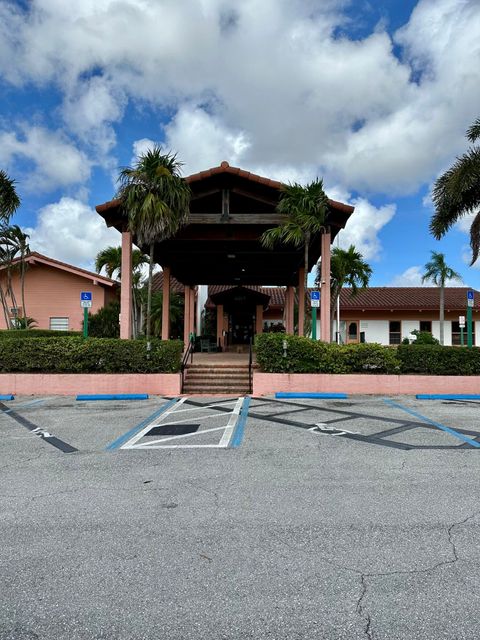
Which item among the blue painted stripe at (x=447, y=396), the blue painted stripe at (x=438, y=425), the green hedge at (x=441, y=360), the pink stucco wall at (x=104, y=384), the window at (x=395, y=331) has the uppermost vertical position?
the window at (x=395, y=331)

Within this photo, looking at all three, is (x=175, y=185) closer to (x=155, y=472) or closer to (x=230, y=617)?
(x=155, y=472)

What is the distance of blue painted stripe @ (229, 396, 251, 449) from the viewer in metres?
6.98

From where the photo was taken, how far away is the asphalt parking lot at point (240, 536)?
2.54m

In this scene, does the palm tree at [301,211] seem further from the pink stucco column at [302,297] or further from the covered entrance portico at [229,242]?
the pink stucco column at [302,297]

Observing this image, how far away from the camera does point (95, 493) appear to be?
4676mm

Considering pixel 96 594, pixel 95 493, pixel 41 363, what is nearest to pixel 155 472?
pixel 95 493

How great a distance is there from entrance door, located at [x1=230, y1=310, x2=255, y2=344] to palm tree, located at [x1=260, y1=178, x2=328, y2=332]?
1421 cm

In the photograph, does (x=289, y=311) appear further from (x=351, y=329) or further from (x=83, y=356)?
(x=83, y=356)

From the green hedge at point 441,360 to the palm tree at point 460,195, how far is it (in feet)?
14.1

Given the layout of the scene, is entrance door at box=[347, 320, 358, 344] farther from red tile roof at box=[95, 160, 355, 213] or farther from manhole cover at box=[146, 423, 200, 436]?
manhole cover at box=[146, 423, 200, 436]

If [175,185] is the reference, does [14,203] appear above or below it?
above

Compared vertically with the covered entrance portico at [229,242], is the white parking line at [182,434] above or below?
below

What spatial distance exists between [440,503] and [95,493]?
142 inches

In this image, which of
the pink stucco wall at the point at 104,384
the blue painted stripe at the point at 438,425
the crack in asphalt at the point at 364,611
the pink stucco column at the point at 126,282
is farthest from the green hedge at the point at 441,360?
the crack in asphalt at the point at 364,611
